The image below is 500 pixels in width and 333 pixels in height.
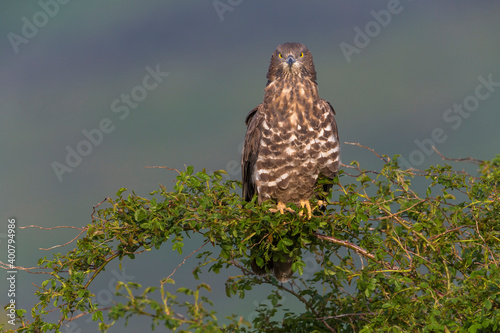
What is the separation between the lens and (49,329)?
430 cm

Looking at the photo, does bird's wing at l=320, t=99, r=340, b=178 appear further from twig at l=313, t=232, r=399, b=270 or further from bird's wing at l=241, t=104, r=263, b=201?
twig at l=313, t=232, r=399, b=270

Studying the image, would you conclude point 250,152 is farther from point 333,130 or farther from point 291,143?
point 333,130

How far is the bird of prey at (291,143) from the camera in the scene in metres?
5.23

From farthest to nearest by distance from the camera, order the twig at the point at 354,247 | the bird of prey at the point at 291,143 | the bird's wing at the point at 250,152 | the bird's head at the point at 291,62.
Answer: the bird's head at the point at 291,62 → the bird's wing at the point at 250,152 → the bird of prey at the point at 291,143 → the twig at the point at 354,247

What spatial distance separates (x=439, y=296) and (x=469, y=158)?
1.49m

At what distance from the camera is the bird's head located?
5.57m

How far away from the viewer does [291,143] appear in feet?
17.1

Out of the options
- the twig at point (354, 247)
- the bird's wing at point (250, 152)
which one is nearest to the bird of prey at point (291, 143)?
the bird's wing at point (250, 152)

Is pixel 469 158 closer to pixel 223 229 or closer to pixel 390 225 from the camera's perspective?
pixel 390 225

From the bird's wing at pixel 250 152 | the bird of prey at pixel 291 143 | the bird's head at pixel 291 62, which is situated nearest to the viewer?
the bird of prey at pixel 291 143

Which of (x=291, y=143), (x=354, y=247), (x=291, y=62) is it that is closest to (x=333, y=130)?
(x=291, y=143)

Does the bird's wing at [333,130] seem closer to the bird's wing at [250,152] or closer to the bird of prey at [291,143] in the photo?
the bird of prey at [291,143]

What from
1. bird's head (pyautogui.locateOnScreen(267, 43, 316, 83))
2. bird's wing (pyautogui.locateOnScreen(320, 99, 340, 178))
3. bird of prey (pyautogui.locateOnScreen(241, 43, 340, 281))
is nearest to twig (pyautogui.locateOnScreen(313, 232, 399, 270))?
bird of prey (pyautogui.locateOnScreen(241, 43, 340, 281))

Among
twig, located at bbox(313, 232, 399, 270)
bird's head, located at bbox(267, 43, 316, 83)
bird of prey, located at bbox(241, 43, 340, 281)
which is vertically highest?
bird's head, located at bbox(267, 43, 316, 83)
